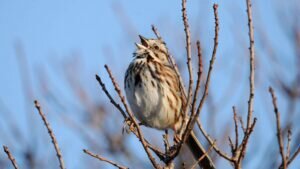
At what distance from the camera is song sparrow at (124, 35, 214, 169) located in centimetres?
486

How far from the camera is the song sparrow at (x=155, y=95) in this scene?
486cm

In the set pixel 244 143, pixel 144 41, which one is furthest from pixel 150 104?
pixel 244 143

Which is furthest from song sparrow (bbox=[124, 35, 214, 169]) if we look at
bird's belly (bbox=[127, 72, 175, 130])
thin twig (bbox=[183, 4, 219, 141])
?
thin twig (bbox=[183, 4, 219, 141])

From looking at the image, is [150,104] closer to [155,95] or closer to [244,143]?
[155,95]

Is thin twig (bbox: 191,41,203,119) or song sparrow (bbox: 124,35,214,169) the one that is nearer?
thin twig (bbox: 191,41,203,119)

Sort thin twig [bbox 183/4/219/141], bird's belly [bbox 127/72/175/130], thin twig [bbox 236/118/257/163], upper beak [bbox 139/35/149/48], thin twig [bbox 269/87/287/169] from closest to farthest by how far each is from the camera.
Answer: thin twig [bbox 269/87/287/169] < thin twig [bbox 183/4/219/141] < thin twig [bbox 236/118/257/163] < bird's belly [bbox 127/72/175/130] < upper beak [bbox 139/35/149/48]

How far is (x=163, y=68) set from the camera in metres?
5.12

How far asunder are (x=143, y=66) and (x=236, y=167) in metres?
2.05

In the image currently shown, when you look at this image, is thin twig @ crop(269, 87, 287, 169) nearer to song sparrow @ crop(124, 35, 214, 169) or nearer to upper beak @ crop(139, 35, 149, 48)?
song sparrow @ crop(124, 35, 214, 169)

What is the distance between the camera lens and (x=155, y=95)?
4910 mm

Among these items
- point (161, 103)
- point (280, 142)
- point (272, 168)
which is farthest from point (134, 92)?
point (280, 142)

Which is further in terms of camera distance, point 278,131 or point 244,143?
point 244,143

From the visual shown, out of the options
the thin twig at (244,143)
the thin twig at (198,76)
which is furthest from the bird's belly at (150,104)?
the thin twig at (244,143)

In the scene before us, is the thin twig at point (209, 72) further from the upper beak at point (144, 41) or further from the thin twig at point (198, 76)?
the upper beak at point (144, 41)
